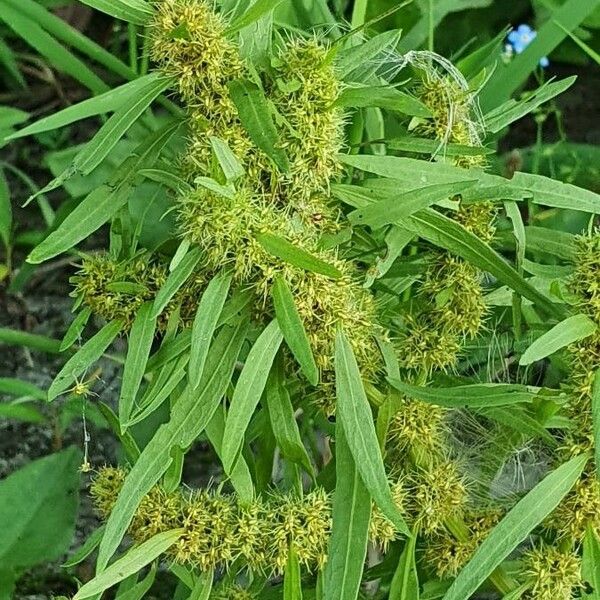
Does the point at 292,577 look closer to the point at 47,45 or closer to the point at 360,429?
the point at 360,429

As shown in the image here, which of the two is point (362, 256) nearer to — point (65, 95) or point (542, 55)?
point (542, 55)

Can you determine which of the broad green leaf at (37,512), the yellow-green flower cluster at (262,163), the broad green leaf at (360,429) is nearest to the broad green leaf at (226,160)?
the yellow-green flower cluster at (262,163)

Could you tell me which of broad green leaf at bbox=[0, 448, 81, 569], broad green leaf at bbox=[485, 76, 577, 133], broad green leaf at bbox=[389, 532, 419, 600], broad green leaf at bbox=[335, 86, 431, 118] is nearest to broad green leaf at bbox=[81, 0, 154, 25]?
broad green leaf at bbox=[335, 86, 431, 118]

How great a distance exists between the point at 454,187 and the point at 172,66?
17cm

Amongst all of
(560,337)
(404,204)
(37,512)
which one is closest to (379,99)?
(404,204)

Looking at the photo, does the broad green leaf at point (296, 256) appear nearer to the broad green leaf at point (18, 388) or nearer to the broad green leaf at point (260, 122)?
the broad green leaf at point (260, 122)

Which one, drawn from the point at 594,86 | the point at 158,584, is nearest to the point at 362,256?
the point at 158,584

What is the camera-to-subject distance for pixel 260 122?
0.57m

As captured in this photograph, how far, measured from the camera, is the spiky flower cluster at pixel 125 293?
2.07 feet

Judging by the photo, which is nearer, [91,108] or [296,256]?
[296,256]

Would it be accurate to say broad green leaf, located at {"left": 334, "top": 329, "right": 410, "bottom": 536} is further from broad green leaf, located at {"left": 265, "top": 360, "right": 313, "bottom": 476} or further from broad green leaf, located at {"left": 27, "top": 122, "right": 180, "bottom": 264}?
broad green leaf, located at {"left": 27, "top": 122, "right": 180, "bottom": 264}

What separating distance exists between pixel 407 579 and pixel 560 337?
0.18 m

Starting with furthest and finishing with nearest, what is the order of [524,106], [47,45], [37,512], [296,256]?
1. [47,45]
2. [37,512]
3. [524,106]
4. [296,256]

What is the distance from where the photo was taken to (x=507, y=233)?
0.71m
